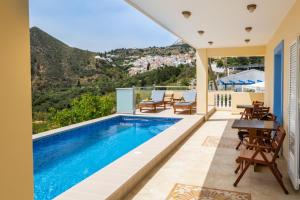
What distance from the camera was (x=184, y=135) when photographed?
21.6 ft

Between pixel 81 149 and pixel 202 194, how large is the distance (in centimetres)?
390

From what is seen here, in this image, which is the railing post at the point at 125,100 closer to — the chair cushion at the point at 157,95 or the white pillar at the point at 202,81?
the chair cushion at the point at 157,95

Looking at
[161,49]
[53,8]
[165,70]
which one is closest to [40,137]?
[165,70]

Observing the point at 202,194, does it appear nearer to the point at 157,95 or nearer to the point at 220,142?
the point at 220,142

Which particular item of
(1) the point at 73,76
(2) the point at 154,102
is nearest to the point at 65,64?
(1) the point at 73,76

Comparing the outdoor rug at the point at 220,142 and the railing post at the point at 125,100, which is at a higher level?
the railing post at the point at 125,100

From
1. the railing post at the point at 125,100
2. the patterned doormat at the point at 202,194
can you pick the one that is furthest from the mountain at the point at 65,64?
the patterned doormat at the point at 202,194

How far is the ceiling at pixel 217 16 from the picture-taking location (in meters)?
4.25

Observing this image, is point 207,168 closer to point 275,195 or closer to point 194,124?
point 275,195

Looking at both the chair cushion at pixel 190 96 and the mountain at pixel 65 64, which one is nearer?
the chair cushion at pixel 190 96

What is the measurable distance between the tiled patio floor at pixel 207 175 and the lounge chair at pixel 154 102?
5674mm

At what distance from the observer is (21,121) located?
5.51ft

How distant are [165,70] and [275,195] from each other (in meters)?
23.5

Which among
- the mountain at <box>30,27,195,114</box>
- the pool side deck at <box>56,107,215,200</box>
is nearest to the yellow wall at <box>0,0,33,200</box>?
the pool side deck at <box>56,107,215,200</box>
